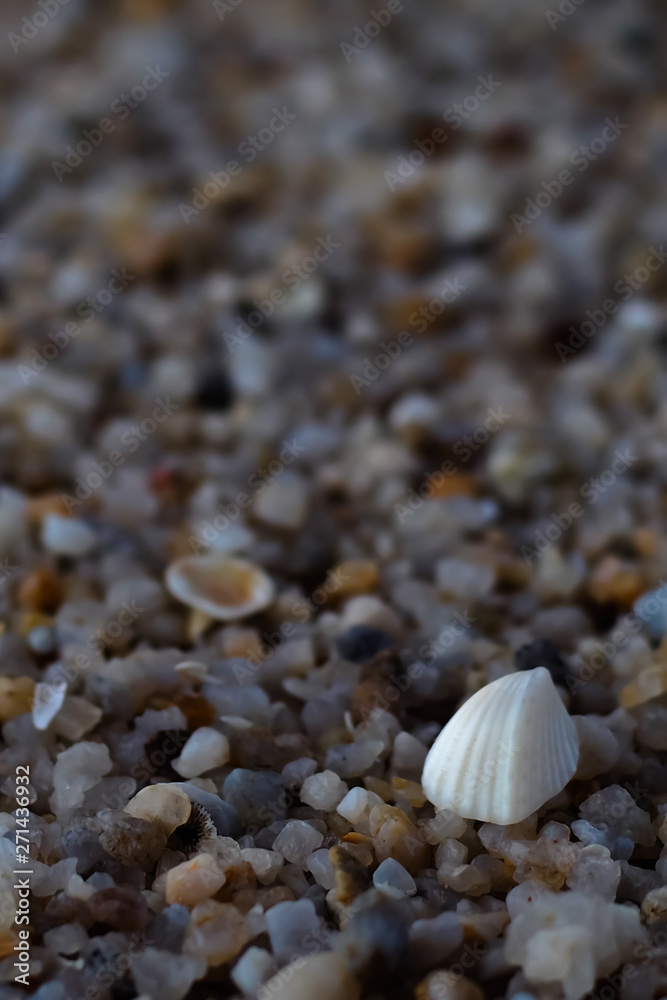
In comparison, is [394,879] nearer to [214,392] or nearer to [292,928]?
[292,928]

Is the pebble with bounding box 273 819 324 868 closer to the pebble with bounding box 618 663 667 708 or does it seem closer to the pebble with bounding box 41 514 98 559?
the pebble with bounding box 618 663 667 708

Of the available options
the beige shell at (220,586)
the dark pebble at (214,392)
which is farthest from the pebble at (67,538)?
the dark pebble at (214,392)

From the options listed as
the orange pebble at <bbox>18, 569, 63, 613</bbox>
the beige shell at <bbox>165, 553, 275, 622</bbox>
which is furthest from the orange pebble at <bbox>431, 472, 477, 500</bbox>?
the orange pebble at <bbox>18, 569, 63, 613</bbox>

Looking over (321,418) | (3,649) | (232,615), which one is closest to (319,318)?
(321,418)

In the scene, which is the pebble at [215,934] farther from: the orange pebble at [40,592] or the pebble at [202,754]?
the orange pebble at [40,592]

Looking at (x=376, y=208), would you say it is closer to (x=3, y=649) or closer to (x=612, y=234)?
(x=612, y=234)
